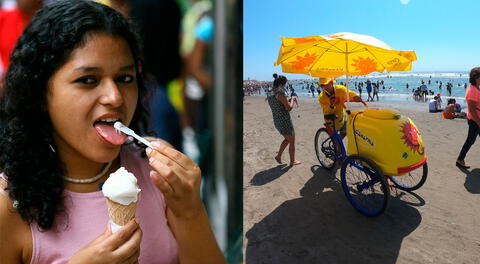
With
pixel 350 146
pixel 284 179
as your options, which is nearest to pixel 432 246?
pixel 350 146

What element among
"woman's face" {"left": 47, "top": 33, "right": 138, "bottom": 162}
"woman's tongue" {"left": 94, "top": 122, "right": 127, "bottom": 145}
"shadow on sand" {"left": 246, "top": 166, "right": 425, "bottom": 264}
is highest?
"woman's face" {"left": 47, "top": 33, "right": 138, "bottom": 162}

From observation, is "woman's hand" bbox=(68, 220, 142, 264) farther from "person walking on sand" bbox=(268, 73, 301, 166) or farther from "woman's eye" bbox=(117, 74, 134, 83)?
"person walking on sand" bbox=(268, 73, 301, 166)

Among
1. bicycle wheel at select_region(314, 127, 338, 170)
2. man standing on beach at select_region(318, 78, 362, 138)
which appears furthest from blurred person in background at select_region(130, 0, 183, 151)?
bicycle wheel at select_region(314, 127, 338, 170)

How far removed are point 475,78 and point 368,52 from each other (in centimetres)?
111

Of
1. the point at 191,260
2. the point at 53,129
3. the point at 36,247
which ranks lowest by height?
A: the point at 191,260

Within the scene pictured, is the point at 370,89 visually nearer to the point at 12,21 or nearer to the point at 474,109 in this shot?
the point at 474,109

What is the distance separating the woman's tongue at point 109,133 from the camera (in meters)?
0.63

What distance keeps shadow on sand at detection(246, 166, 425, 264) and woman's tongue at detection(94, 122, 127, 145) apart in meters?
1.66

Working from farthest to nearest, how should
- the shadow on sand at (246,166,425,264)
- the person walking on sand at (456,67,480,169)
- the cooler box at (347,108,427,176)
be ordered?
the person walking on sand at (456,67,480,169), the cooler box at (347,108,427,176), the shadow on sand at (246,166,425,264)

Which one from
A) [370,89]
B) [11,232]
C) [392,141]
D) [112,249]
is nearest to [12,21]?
[11,232]

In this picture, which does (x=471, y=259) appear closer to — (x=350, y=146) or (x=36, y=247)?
(x=350, y=146)

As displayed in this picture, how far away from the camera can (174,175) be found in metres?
0.67

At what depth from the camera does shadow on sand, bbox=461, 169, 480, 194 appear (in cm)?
318

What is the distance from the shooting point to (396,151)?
2258mm
